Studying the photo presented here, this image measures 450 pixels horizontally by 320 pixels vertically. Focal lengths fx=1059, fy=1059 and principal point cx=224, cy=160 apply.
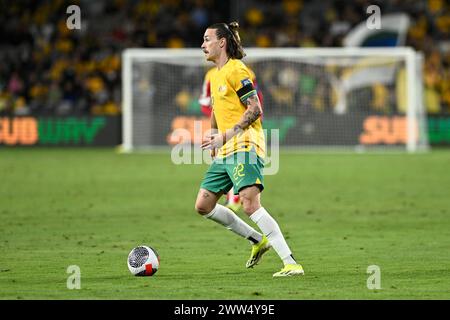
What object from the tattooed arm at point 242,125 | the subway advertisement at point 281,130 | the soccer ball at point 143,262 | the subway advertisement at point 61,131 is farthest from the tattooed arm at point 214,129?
the subway advertisement at point 61,131

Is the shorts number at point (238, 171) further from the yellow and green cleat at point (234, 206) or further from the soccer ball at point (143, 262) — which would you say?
the yellow and green cleat at point (234, 206)

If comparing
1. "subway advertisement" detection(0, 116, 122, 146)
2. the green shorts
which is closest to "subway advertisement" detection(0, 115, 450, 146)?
"subway advertisement" detection(0, 116, 122, 146)

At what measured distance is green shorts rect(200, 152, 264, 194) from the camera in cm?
969

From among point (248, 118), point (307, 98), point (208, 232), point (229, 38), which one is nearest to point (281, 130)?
point (307, 98)

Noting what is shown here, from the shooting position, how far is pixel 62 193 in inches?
746

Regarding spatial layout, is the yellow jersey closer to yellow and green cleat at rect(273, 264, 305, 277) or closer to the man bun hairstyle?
the man bun hairstyle

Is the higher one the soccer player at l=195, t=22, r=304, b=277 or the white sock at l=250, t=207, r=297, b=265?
the soccer player at l=195, t=22, r=304, b=277

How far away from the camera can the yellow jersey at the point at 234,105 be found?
9719 millimetres

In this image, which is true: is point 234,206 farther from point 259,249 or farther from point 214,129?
point 214,129

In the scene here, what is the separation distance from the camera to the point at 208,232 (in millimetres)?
13789

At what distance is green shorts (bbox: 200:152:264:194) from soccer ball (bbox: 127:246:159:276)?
847 millimetres

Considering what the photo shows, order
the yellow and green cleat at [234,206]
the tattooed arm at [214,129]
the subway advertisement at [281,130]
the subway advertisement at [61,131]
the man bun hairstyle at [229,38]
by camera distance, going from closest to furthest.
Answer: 1. the man bun hairstyle at [229,38]
2. the tattooed arm at [214,129]
3. the yellow and green cleat at [234,206]
4. the subway advertisement at [281,130]
5. the subway advertisement at [61,131]
